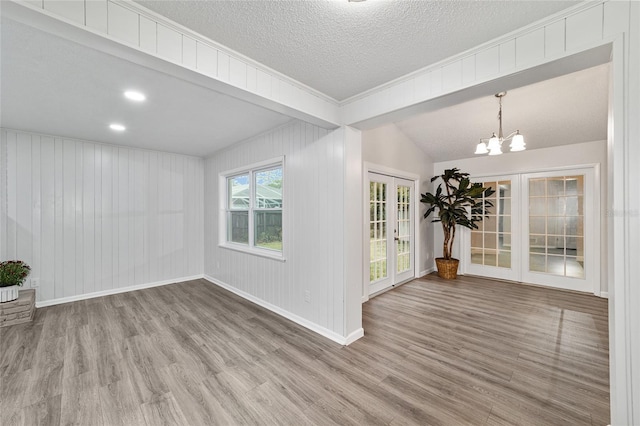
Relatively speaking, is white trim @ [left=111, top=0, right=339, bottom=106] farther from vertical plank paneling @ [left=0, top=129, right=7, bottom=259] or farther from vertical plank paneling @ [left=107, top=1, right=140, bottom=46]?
vertical plank paneling @ [left=0, top=129, right=7, bottom=259]

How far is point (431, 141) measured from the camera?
16.2 feet

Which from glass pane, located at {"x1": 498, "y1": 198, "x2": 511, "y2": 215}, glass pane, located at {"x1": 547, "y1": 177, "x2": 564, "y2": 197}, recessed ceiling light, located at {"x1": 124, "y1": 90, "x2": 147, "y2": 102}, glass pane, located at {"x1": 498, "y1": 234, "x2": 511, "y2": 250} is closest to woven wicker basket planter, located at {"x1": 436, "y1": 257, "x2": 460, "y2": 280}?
glass pane, located at {"x1": 498, "y1": 234, "x2": 511, "y2": 250}

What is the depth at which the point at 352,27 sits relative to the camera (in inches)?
62.4

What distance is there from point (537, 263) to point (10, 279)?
7.94 meters

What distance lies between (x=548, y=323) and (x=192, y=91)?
4.77m

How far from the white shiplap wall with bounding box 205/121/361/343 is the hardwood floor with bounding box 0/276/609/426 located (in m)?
0.27

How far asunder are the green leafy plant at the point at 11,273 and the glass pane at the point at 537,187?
26.1ft

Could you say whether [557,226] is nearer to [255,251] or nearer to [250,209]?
[255,251]

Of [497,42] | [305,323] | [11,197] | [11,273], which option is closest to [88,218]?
[11,197]

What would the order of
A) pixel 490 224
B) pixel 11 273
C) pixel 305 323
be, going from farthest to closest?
1. pixel 490 224
2. pixel 11 273
3. pixel 305 323

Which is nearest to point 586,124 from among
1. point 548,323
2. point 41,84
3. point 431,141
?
Answer: point 431,141

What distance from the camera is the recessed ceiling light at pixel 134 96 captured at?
2429 mm

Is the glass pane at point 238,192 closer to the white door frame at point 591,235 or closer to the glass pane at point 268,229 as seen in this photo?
the glass pane at point 268,229

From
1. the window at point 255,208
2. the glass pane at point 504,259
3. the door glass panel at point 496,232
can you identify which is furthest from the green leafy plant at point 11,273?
the glass pane at point 504,259
